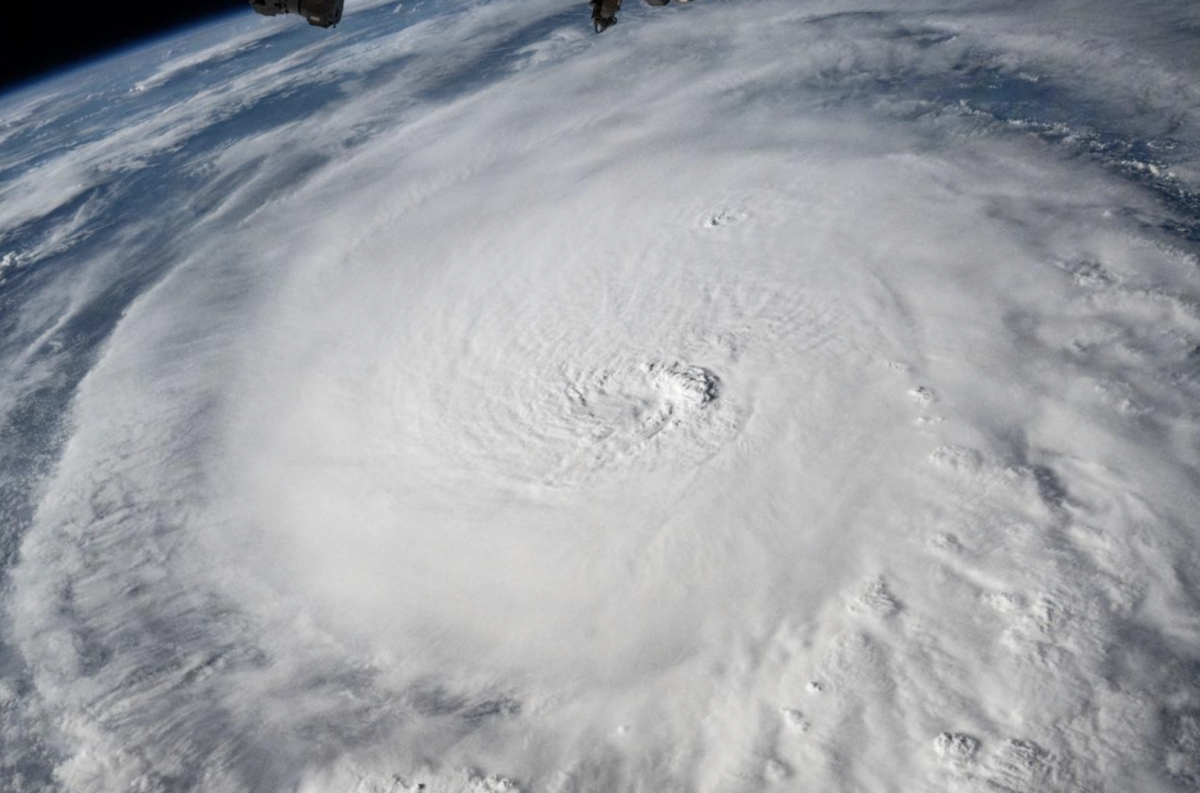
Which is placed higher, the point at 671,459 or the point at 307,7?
the point at 307,7

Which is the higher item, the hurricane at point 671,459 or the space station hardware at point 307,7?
the space station hardware at point 307,7

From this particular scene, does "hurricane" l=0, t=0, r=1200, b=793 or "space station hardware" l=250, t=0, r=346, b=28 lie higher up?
"space station hardware" l=250, t=0, r=346, b=28

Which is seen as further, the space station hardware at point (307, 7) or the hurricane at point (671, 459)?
the hurricane at point (671, 459)

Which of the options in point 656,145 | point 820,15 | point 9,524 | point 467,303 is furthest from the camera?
point 820,15

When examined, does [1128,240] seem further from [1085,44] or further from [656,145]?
[656,145]

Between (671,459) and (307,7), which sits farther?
(671,459)

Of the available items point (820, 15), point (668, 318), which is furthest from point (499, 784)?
point (820, 15)

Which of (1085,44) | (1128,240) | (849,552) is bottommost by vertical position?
(849,552)

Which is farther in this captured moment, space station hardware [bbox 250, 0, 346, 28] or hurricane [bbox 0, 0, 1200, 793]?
hurricane [bbox 0, 0, 1200, 793]
